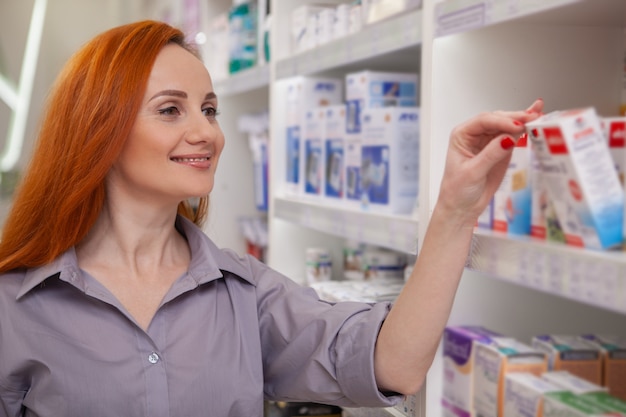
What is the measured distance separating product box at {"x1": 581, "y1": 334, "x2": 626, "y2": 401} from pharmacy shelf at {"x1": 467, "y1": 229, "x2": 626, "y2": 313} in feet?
0.86

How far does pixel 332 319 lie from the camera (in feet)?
5.65

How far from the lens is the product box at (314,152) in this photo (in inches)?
103

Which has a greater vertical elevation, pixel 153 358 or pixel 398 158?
pixel 398 158

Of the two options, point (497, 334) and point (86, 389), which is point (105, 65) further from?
point (497, 334)

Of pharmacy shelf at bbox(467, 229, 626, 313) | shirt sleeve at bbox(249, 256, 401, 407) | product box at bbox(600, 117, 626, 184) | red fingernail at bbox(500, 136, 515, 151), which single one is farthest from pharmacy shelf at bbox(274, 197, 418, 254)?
product box at bbox(600, 117, 626, 184)

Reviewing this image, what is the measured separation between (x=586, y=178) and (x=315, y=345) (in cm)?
75

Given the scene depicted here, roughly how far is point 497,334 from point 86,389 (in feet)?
2.89

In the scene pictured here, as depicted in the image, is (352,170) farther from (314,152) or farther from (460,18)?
(460,18)

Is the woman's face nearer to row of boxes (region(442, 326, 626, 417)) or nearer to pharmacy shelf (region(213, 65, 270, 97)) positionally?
row of boxes (region(442, 326, 626, 417))

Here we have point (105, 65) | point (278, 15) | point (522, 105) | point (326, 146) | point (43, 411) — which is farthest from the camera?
point (278, 15)

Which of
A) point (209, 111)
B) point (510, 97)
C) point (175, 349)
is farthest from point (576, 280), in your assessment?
point (209, 111)

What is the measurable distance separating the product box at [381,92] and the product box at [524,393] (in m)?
0.99

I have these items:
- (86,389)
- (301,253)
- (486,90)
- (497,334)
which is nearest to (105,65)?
(86,389)

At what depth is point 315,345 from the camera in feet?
5.73
